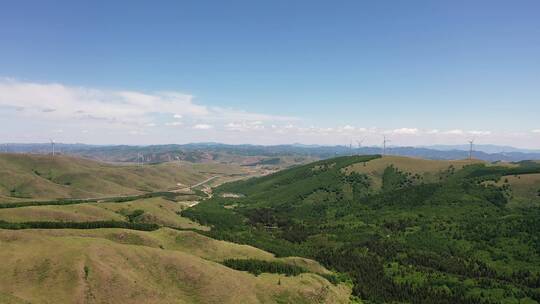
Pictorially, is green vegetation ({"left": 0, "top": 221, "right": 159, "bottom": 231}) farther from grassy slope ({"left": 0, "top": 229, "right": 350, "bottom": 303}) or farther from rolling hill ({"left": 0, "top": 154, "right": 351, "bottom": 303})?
grassy slope ({"left": 0, "top": 229, "right": 350, "bottom": 303})

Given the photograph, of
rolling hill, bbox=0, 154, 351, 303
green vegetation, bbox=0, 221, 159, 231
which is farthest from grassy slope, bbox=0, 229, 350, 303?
green vegetation, bbox=0, 221, 159, 231

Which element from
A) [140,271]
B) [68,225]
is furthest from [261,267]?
[68,225]

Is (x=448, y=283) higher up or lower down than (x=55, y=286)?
lower down

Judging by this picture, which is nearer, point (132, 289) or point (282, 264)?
point (132, 289)

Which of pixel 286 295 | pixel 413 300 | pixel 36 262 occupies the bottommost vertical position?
pixel 413 300

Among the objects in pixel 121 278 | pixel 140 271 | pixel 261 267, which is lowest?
pixel 261 267

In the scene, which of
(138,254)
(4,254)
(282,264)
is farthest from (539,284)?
(4,254)

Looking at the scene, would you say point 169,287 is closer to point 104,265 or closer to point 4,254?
A: point 104,265

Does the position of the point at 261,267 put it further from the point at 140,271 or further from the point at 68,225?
the point at 68,225

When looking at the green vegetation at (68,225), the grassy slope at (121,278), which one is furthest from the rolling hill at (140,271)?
the green vegetation at (68,225)
